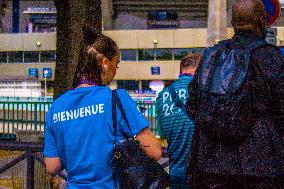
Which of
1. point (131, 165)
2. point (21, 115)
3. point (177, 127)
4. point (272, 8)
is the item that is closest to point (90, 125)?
point (131, 165)

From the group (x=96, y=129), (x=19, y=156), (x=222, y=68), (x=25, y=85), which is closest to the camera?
(x=96, y=129)

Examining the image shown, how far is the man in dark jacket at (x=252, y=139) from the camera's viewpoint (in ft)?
9.22

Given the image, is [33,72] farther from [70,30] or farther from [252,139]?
[252,139]

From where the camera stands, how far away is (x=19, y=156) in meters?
6.79

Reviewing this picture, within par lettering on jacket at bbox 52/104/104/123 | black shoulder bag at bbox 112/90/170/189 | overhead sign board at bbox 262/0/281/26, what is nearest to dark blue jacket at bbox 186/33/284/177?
black shoulder bag at bbox 112/90/170/189

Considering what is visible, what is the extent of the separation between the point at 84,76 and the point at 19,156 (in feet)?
13.5

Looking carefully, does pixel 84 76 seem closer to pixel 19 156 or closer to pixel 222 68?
pixel 222 68

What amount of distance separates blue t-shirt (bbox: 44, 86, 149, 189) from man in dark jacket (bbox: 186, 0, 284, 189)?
36cm

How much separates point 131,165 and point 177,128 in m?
1.42

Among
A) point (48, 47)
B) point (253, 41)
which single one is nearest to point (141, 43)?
point (48, 47)

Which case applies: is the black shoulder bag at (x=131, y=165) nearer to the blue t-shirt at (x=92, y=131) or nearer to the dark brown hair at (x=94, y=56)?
the blue t-shirt at (x=92, y=131)

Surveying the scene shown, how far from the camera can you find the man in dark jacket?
9.22 feet

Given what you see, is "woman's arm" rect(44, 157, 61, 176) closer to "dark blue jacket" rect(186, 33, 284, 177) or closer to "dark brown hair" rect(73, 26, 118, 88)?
"dark brown hair" rect(73, 26, 118, 88)

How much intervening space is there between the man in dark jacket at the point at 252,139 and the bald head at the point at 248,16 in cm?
13
